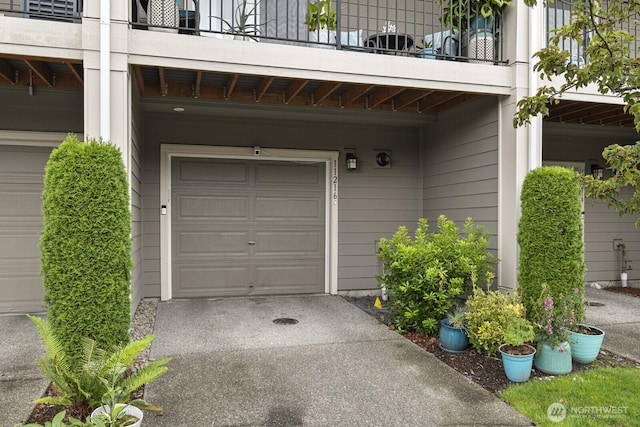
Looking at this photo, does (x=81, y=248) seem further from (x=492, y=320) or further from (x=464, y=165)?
(x=464, y=165)

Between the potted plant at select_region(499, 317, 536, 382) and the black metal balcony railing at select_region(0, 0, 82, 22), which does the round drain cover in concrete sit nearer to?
the potted plant at select_region(499, 317, 536, 382)

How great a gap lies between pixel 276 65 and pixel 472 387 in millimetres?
3150

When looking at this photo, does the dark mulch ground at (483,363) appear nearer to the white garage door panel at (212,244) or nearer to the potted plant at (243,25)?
the white garage door panel at (212,244)

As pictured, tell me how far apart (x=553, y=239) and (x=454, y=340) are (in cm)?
123

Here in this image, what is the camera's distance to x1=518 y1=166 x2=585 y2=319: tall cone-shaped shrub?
375 cm

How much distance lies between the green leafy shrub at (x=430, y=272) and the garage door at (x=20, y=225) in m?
3.95

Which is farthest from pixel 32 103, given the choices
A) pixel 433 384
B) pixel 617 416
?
Result: pixel 617 416

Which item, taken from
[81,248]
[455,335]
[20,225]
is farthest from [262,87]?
[455,335]

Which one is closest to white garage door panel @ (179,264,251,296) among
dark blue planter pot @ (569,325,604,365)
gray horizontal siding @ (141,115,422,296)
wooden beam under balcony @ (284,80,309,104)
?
gray horizontal siding @ (141,115,422,296)

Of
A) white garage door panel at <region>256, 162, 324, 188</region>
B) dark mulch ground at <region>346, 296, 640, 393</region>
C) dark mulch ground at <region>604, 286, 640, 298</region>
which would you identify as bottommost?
dark mulch ground at <region>346, 296, 640, 393</region>

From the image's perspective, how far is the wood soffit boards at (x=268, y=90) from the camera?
4.46 m

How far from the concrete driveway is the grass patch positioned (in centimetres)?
16

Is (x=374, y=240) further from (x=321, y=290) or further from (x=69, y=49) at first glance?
(x=69, y=49)

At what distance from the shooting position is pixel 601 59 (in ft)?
8.57
